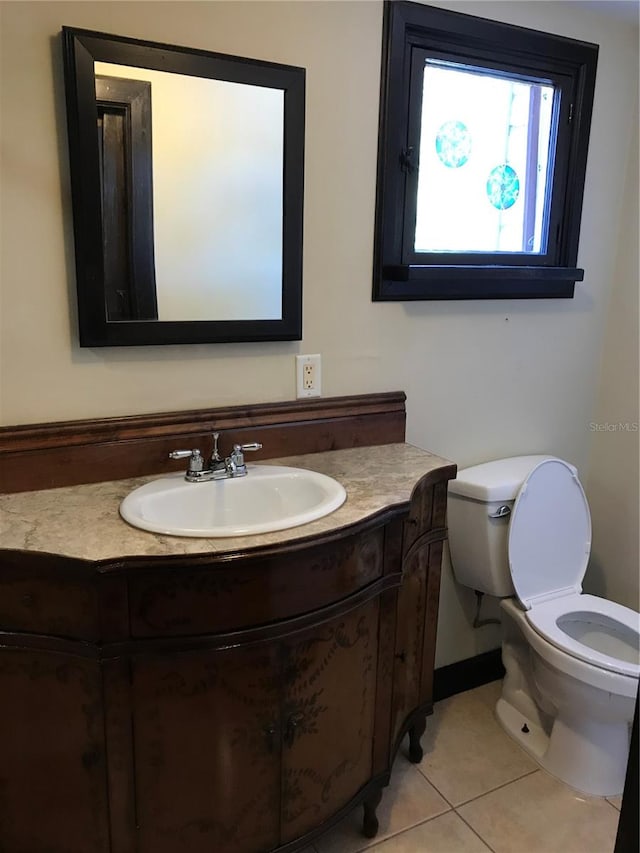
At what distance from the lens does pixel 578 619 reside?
6.78ft

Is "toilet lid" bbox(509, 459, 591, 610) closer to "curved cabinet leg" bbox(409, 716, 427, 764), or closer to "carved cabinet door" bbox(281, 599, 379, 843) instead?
"curved cabinet leg" bbox(409, 716, 427, 764)

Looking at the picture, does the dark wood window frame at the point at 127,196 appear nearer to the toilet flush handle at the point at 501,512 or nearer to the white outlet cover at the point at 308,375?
the white outlet cover at the point at 308,375

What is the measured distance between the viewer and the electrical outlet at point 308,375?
1.77 meters

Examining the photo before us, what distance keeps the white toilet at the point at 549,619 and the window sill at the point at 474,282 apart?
1.71 feet

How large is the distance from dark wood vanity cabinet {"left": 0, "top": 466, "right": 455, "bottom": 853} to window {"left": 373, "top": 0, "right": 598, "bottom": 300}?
82cm

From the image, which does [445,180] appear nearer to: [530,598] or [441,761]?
[530,598]

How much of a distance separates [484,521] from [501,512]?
6 cm

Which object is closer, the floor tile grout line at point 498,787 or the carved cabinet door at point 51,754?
the carved cabinet door at point 51,754

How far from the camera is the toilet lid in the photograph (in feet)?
6.55

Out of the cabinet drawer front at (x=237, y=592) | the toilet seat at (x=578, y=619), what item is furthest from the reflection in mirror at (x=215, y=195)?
the toilet seat at (x=578, y=619)

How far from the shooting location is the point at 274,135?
1.59 metres

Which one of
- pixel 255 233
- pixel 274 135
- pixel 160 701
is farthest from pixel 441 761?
pixel 274 135

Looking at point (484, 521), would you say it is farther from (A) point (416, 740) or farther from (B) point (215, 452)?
(B) point (215, 452)

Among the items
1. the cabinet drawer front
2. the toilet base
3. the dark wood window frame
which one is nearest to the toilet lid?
the toilet base
